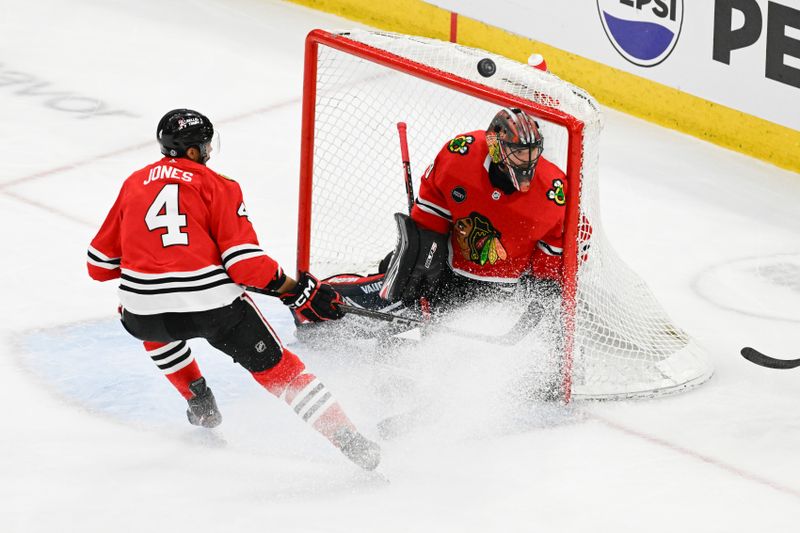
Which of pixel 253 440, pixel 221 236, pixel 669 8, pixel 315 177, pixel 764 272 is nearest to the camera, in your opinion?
pixel 221 236

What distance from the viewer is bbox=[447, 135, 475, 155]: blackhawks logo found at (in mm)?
3635

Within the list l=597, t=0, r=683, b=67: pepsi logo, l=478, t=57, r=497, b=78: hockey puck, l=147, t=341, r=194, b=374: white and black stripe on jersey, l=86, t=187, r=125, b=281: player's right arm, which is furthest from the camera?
l=597, t=0, r=683, b=67: pepsi logo

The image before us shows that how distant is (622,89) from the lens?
18.3 ft

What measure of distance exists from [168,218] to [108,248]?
22 cm

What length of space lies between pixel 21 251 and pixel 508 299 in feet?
5.51

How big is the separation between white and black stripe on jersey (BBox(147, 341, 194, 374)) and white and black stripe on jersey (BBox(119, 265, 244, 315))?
218 millimetres

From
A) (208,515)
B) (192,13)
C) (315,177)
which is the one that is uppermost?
(192,13)

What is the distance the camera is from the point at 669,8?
5.03 meters

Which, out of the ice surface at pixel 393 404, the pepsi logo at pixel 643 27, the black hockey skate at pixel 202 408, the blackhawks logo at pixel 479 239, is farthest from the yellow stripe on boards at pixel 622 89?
the black hockey skate at pixel 202 408

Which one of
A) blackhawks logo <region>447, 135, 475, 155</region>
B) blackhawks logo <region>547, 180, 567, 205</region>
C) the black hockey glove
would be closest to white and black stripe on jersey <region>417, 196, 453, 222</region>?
blackhawks logo <region>447, 135, 475, 155</region>

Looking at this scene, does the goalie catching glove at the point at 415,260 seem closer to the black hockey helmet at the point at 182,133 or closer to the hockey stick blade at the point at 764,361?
the black hockey helmet at the point at 182,133

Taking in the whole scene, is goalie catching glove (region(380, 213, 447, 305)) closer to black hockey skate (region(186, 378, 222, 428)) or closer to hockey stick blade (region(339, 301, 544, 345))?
hockey stick blade (region(339, 301, 544, 345))

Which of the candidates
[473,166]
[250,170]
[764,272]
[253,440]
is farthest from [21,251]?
[764,272]

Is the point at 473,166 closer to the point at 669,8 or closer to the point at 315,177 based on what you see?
the point at 315,177
